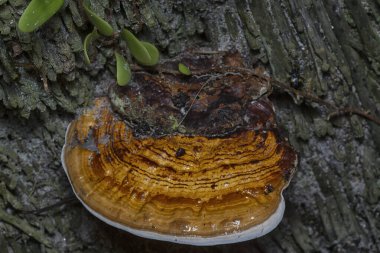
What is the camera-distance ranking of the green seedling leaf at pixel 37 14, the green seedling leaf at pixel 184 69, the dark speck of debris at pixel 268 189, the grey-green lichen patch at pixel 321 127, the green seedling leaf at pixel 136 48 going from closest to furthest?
1. the green seedling leaf at pixel 37 14
2. the dark speck of debris at pixel 268 189
3. the green seedling leaf at pixel 136 48
4. the green seedling leaf at pixel 184 69
5. the grey-green lichen patch at pixel 321 127

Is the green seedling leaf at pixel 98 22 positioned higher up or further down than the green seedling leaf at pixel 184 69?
higher up

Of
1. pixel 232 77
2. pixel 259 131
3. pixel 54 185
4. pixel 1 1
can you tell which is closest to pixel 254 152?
pixel 259 131

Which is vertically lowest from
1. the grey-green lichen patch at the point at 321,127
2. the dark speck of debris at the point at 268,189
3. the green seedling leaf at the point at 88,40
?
the grey-green lichen patch at the point at 321,127

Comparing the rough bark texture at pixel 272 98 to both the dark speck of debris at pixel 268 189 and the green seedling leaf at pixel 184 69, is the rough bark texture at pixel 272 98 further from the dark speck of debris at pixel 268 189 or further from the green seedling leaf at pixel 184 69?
the dark speck of debris at pixel 268 189

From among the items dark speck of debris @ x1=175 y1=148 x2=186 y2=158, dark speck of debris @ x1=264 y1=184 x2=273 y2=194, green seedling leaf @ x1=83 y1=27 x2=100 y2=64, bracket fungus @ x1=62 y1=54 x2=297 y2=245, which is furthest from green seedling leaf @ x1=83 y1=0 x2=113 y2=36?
dark speck of debris @ x1=264 y1=184 x2=273 y2=194

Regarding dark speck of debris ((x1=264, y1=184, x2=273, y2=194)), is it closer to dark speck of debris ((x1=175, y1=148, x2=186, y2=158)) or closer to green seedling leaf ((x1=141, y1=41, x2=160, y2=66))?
dark speck of debris ((x1=175, y1=148, x2=186, y2=158))

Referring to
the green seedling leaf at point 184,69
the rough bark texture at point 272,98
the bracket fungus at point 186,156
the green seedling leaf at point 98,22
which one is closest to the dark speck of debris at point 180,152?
the bracket fungus at point 186,156

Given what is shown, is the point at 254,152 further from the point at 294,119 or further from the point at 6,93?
the point at 6,93
